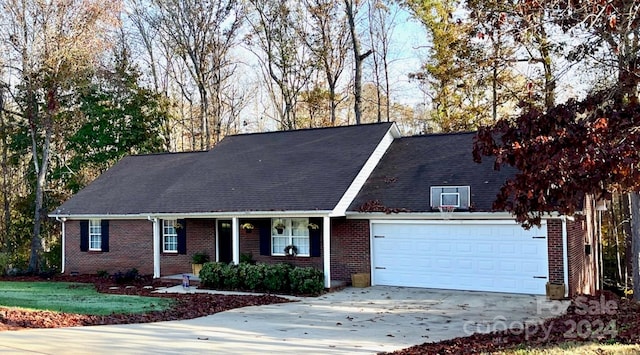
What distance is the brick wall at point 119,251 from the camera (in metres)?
20.5

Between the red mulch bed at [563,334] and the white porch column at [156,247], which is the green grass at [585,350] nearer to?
the red mulch bed at [563,334]

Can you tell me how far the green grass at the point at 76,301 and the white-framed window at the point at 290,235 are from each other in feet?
15.0

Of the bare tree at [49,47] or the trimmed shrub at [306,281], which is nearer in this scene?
the trimmed shrub at [306,281]

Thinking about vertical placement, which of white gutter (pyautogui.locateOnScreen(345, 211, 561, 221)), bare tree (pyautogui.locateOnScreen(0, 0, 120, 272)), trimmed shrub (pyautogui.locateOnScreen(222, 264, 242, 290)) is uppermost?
bare tree (pyautogui.locateOnScreen(0, 0, 120, 272))

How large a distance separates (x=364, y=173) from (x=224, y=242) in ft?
17.1

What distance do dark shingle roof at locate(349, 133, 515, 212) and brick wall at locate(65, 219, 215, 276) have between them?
5654 millimetres

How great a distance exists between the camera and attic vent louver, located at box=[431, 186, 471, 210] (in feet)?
51.9

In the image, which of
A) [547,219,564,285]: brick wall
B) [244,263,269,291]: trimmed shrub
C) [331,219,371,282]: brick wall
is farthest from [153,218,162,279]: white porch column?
[547,219,564,285]: brick wall

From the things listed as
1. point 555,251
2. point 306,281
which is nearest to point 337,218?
point 306,281

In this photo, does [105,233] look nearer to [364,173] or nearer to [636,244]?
[364,173]

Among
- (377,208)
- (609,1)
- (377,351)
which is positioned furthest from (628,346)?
(377,208)

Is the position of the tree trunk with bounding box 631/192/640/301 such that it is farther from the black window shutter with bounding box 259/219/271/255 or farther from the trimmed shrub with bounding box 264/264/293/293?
the black window shutter with bounding box 259/219/271/255

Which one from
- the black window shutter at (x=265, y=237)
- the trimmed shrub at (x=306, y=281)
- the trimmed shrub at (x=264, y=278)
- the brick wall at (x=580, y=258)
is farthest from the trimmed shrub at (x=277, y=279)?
the brick wall at (x=580, y=258)

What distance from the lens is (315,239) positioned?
17.9 metres
